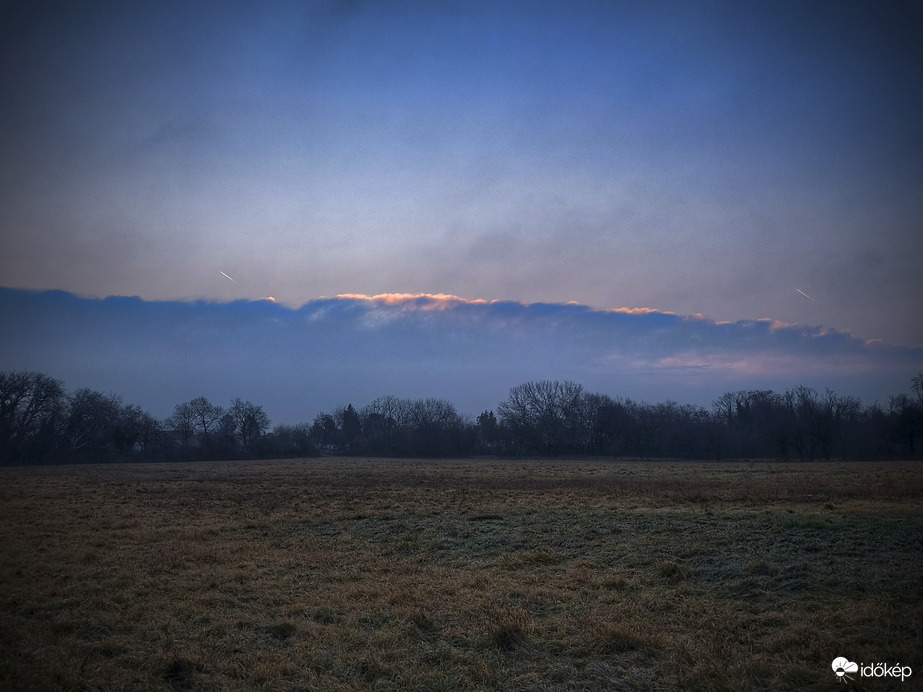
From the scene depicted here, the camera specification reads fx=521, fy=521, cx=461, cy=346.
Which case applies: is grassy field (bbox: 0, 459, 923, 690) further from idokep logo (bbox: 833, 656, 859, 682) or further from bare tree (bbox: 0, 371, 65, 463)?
bare tree (bbox: 0, 371, 65, 463)


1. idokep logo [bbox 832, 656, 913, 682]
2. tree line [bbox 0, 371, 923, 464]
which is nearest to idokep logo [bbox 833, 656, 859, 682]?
idokep logo [bbox 832, 656, 913, 682]

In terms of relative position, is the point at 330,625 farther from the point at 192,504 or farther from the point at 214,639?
the point at 192,504

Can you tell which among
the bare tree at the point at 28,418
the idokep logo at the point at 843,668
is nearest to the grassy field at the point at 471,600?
the idokep logo at the point at 843,668

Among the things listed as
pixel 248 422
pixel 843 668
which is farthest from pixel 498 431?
pixel 843 668

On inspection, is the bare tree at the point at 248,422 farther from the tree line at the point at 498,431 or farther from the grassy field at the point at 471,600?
the grassy field at the point at 471,600

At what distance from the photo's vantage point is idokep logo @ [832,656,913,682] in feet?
20.4

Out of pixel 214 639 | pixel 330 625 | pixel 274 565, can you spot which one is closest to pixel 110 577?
pixel 274 565

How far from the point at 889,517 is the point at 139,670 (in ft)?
63.0

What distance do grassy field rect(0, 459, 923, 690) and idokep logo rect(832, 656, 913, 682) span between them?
0.10 metres

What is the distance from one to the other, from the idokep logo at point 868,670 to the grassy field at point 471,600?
0.33 feet

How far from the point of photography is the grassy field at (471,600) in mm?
7012

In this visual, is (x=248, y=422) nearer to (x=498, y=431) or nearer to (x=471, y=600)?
(x=498, y=431)

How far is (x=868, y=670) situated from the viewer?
20.9ft

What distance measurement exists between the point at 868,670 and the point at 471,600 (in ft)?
20.2
